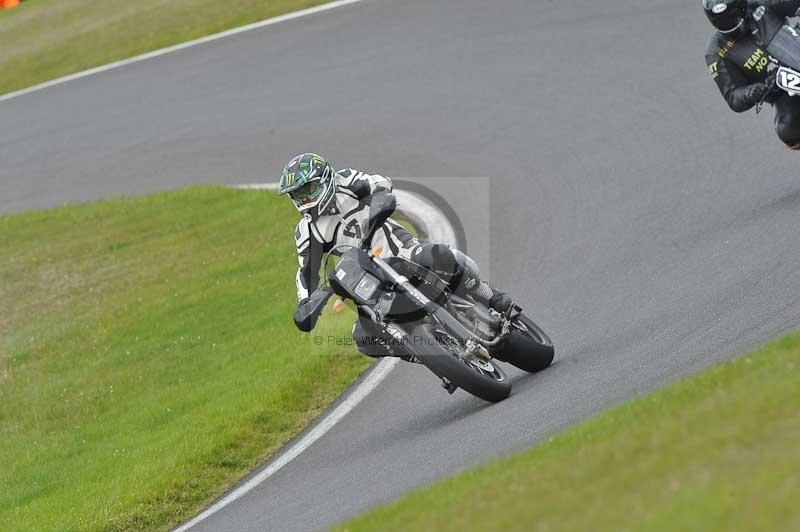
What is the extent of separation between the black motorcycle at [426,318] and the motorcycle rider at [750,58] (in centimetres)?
351

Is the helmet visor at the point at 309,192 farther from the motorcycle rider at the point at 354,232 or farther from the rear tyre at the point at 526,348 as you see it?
the rear tyre at the point at 526,348

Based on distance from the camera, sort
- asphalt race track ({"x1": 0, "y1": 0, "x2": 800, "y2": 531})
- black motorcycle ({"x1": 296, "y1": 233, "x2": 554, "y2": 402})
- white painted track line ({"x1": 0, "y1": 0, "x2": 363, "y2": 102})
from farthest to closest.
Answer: white painted track line ({"x1": 0, "y1": 0, "x2": 363, "y2": 102})
asphalt race track ({"x1": 0, "y1": 0, "x2": 800, "y2": 531})
black motorcycle ({"x1": 296, "y1": 233, "x2": 554, "y2": 402})

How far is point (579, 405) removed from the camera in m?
8.94

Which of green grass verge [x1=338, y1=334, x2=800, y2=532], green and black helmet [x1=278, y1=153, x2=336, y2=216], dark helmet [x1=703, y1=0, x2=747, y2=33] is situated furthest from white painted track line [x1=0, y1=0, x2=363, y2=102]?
green grass verge [x1=338, y1=334, x2=800, y2=532]

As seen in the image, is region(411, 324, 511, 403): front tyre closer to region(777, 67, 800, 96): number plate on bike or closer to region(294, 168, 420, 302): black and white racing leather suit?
region(294, 168, 420, 302): black and white racing leather suit

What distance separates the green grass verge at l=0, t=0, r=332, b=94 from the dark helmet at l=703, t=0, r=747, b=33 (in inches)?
502

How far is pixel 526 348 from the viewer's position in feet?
33.7

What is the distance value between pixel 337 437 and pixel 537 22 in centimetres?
1060

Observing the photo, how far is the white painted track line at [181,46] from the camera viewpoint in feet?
77.3

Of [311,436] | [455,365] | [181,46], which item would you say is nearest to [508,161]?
[311,436]

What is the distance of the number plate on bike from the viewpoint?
1148 cm

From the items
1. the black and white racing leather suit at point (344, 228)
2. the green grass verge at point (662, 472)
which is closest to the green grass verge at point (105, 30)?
the black and white racing leather suit at point (344, 228)

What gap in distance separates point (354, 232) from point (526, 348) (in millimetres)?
1549

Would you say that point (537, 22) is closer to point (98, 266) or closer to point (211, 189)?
point (211, 189)
